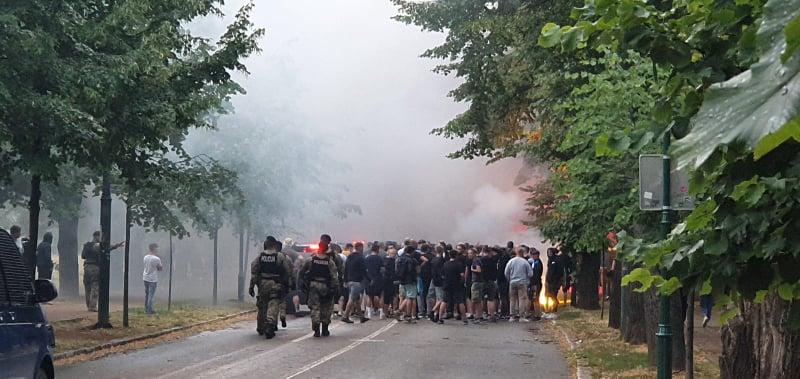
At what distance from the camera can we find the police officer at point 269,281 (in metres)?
22.3

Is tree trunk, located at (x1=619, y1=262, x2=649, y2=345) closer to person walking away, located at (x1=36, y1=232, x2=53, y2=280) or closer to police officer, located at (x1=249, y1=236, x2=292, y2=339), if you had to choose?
police officer, located at (x1=249, y1=236, x2=292, y2=339)

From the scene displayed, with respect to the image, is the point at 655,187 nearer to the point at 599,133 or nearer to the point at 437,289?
the point at 599,133

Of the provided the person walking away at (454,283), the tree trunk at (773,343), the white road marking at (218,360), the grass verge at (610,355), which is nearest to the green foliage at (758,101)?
the tree trunk at (773,343)

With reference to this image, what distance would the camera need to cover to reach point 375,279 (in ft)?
95.5

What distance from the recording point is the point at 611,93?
14359 millimetres

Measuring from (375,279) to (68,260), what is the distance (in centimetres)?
1524

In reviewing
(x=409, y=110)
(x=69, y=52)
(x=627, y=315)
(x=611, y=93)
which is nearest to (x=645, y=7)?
(x=611, y=93)

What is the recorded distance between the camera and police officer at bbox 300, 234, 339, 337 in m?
22.6

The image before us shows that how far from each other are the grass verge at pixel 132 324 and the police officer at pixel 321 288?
310cm

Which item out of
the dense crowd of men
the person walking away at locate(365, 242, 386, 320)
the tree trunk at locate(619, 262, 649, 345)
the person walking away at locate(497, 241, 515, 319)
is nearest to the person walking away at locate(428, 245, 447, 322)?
the dense crowd of men

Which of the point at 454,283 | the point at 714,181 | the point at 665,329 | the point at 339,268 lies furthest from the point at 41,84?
the point at 454,283

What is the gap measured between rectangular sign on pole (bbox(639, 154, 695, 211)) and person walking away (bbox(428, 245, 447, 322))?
16.8m

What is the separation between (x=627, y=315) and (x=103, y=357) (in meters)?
8.48

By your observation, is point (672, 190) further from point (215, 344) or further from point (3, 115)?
point (215, 344)
